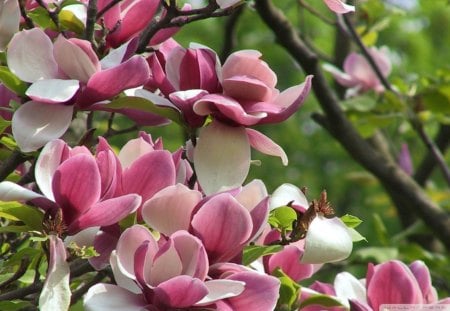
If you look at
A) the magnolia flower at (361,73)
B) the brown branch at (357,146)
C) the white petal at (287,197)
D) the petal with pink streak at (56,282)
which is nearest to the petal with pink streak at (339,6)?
the white petal at (287,197)

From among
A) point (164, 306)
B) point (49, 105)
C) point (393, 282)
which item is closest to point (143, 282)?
point (164, 306)

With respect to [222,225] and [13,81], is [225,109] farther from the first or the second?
[13,81]

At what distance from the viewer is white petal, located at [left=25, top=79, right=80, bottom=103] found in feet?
3.40

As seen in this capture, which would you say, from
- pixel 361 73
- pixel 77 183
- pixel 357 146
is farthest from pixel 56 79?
pixel 361 73

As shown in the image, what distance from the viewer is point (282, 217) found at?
1079 millimetres

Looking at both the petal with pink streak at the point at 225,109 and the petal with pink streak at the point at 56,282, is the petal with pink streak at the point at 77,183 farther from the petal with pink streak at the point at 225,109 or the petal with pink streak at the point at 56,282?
the petal with pink streak at the point at 225,109

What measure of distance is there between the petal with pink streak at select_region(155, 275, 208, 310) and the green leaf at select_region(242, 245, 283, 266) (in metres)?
0.13

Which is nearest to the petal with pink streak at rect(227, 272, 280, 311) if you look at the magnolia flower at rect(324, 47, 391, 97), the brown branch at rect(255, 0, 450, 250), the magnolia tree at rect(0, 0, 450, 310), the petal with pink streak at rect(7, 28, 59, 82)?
the magnolia tree at rect(0, 0, 450, 310)

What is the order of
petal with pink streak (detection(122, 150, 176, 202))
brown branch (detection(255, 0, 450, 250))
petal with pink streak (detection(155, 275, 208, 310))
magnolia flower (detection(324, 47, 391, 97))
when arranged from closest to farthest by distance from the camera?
1. petal with pink streak (detection(155, 275, 208, 310))
2. petal with pink streak (detection(122, 150, 176, 202))
3. brown branch (detection(255, 0, 450, 250))
4. magnolia flower (detection(324, 47, 391, 97))

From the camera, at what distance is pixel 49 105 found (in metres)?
1.07

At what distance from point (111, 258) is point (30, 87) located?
222 mm

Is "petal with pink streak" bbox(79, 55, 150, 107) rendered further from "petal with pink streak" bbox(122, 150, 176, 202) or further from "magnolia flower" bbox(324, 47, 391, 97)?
"magnolia flower" bbox(324, 47, 391, 97)

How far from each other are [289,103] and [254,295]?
0.25 meters

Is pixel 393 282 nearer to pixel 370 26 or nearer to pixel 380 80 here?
pixel 380 80
